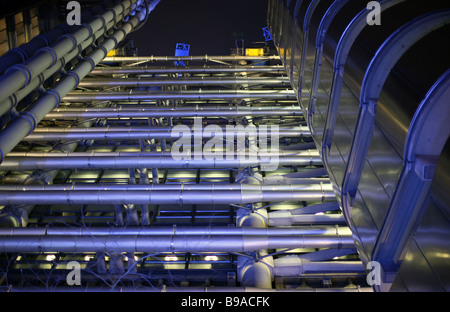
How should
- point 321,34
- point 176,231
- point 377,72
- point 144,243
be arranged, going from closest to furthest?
point 377,72 < point 321,34 < point 144,243 < point 176,231

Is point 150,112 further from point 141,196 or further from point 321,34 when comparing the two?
point 321,34

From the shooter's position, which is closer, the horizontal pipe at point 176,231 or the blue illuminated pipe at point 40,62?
the blue illuminated pipe at point 40,62

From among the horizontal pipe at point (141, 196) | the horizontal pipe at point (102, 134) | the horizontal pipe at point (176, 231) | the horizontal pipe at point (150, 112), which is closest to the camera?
the horizontal pipe at point (176, 231)

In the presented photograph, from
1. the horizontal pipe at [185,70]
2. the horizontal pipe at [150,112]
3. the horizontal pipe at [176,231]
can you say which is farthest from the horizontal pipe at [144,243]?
the horizontal pipe at [185,70]

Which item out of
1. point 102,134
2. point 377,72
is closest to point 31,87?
point 102,134

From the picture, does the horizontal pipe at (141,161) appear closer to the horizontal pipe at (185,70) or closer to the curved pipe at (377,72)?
the curved pipe at (377,72)

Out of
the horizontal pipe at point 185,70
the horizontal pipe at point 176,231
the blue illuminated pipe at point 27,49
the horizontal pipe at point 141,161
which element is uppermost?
the horizontal pipe at point 185,70

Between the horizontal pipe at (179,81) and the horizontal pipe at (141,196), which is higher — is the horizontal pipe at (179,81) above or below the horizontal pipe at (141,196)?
above

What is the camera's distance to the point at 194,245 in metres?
6.18

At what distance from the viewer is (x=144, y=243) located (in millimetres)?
6258

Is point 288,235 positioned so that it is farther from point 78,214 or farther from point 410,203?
point 78,214

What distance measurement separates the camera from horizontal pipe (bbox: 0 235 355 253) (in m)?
6.23

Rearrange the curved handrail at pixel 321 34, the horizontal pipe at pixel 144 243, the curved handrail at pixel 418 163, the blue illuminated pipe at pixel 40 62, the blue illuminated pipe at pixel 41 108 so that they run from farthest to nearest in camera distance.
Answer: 1. the horizontal pipe at pixel 144 243
2. the blue illuminated pipe at pixel 41 108
3. the blue illuminated pipe at pixel 40 62
4. the curved handrail at pixel 321 34
5. the curved handrail at pixel 418 163

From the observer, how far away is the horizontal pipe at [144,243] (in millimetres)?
6234
